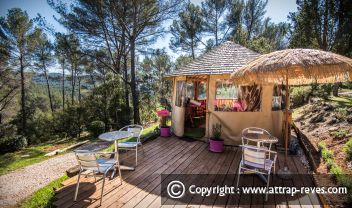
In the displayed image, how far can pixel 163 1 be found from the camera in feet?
40.9

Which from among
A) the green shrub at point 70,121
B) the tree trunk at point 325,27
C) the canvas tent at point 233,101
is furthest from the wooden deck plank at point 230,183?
the green shrub at point 70,121

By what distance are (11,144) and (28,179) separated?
906cm

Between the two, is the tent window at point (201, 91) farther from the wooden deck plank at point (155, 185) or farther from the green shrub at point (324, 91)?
the green shrub at point (324, 91)

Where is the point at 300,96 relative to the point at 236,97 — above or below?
below

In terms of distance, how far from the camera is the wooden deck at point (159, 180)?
3445mm

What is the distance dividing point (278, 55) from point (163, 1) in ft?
34.1

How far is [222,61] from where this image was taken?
7.14 m

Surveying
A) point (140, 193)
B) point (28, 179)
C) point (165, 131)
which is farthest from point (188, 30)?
point (140, 193)

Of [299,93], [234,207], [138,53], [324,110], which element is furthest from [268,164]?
[299,93]

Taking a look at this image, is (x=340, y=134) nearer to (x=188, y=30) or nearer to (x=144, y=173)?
(x=144, y=173)

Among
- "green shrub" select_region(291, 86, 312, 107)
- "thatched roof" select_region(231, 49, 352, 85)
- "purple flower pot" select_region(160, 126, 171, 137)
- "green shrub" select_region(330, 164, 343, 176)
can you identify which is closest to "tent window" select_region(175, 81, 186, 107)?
"purple flower pot" select_region(160, 126, 171, 137)

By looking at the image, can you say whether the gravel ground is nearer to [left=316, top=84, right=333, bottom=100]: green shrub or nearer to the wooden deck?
the wooden deck

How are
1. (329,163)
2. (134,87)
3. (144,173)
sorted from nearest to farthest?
(144,173)
(329,163)
(134,87)

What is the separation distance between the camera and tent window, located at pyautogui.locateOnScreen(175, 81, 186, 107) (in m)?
7.85
